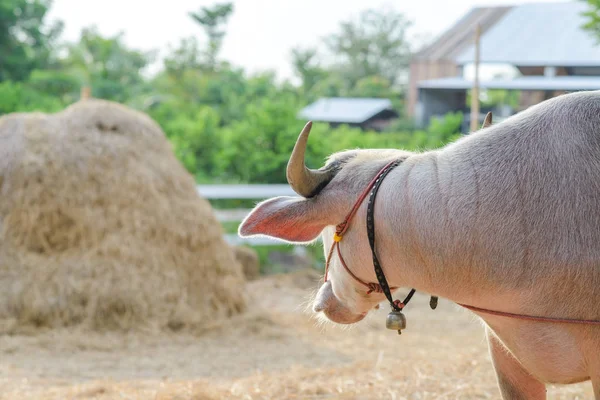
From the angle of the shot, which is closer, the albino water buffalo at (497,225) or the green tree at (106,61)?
the albino water buffalo at (497,225)

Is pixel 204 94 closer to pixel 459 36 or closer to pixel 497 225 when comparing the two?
pixel 459 36

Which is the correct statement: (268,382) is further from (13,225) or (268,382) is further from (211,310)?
(13,225)

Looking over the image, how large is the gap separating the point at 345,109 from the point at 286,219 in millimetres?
29645

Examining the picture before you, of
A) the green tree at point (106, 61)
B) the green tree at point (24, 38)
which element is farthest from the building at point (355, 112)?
the green tree at point (24, 38)

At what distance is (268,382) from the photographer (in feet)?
16.9

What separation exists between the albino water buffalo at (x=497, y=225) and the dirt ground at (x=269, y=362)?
0.86m

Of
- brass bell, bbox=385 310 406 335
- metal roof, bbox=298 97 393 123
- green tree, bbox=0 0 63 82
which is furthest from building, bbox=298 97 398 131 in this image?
brass bell, bbox=385 310 406 335

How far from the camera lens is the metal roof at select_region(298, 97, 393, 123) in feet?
97.7

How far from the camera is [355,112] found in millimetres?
31750

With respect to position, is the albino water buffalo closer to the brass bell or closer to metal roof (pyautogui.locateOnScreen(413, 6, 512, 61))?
the brass bell

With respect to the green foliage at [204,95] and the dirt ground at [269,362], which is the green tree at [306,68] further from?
the dirt ground at [269,362]

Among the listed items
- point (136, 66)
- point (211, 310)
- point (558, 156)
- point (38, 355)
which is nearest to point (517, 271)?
point (558, 156)

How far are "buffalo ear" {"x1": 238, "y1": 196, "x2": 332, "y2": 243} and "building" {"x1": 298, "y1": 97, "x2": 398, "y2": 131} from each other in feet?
85.3

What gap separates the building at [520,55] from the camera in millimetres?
17750
